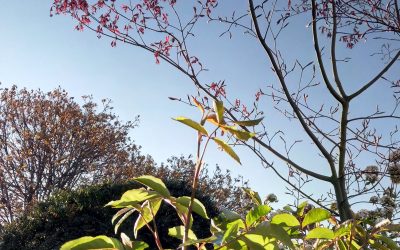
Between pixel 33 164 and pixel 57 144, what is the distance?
1099 millimetres

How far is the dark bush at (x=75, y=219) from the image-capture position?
6676 millimetres

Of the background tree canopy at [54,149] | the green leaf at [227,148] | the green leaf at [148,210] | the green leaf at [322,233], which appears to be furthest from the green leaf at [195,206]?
the background tree canopy at [54,149]

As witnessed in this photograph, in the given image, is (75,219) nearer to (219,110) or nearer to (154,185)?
(154,185)

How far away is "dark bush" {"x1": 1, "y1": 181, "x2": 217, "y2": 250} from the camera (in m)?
6.68

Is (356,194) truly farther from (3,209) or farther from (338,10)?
(3,209)

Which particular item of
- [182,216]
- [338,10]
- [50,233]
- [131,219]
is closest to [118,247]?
[182,216]

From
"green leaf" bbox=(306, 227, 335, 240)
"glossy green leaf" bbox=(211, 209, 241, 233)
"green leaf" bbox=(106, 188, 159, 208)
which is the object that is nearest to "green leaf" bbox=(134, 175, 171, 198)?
"green leaf" bbox=(106, 188, 159, 208)

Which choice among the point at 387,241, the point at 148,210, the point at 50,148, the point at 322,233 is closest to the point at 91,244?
the point at 148,210

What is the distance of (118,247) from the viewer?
996 mm

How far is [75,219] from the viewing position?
6.98 m

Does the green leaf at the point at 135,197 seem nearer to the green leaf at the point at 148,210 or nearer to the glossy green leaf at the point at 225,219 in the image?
the green leaf at the point at 148,210

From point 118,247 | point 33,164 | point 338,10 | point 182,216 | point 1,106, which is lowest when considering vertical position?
point 118,247

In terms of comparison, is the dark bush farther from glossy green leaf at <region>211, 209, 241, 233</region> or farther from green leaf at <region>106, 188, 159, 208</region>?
green leaf at <region>106, 188, 159, 208</region>

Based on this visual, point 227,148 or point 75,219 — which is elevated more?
point 75,219
